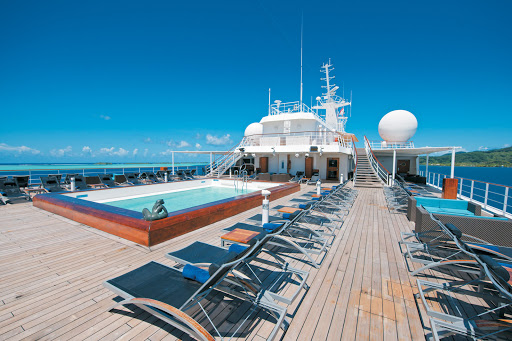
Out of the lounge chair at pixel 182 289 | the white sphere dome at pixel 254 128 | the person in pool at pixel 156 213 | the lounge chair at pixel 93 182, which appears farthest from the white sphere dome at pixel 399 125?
the lounge chair at pixel 93 182

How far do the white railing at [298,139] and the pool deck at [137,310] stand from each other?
971 centimetres

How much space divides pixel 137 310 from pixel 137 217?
7.15 ft

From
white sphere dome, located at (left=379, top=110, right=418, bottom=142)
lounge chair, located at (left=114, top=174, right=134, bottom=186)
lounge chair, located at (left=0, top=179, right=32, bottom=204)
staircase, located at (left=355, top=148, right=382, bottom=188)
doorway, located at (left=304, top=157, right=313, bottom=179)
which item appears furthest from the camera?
white sphere dome, located at (left=379, top=110, right=418, bottom=142)

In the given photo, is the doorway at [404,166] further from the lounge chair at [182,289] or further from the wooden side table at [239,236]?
the lounge chair at [182,289]

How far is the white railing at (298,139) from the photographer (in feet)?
44.4

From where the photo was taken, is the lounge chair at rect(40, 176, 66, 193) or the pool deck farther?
the lounge chair at rect(40, 176, 66, 193)

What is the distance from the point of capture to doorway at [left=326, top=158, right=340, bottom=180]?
15.0 m

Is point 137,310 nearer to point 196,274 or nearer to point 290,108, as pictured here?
point 196,274

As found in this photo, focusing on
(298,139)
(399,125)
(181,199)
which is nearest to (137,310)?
(181,199)

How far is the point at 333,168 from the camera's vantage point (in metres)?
15.1

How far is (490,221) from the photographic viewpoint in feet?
11.8

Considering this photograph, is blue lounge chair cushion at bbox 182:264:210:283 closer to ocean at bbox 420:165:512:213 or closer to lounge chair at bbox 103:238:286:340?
lounge chair at bbox 103:238:286:340

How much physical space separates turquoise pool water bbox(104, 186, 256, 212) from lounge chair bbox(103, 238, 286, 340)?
231 inches

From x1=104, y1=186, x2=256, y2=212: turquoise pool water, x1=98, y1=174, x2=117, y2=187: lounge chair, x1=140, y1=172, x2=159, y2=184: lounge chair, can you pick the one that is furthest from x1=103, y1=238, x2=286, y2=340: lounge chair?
x1=140, y1=172, x2=159, y2=184: lounge chair
